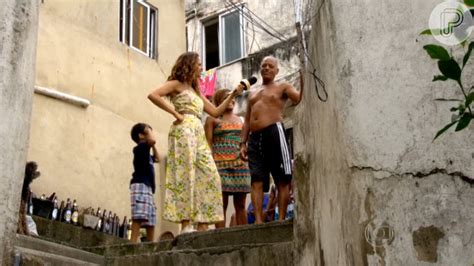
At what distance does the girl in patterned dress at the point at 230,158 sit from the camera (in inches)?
261

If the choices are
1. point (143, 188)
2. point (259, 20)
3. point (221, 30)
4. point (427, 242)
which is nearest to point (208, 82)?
point (221, 30)

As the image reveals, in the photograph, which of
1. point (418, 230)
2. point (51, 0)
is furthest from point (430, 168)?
point (51, 0)

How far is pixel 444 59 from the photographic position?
2.43m

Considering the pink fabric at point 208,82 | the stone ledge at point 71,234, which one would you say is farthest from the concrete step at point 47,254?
the pink fabric at point 208,82

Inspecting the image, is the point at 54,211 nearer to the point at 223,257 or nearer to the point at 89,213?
the point at 89,213

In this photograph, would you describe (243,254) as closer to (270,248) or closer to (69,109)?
(270,248)

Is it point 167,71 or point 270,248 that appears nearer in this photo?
point 270,248

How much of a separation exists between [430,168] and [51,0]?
7.29 m

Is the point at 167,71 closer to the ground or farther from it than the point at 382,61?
farther from it

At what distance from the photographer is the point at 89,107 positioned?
9789 millimetres

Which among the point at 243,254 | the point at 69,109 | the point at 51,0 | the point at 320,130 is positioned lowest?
the point at 243,254

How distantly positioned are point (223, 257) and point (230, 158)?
186cm

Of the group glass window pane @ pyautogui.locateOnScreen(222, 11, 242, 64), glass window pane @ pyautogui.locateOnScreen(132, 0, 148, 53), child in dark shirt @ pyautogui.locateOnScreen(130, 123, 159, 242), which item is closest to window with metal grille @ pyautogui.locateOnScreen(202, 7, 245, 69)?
glass window pane @ pyautogui.locateOnScreen(222, 11, 242, 64)

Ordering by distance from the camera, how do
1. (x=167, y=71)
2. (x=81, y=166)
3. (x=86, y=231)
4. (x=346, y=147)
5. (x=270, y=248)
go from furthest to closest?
1. (x=167, y=71)
2. (x=81, y=166)
3. (x=86, y=231)
4. (x=270, y=248)
5. (x=346, y=147)
